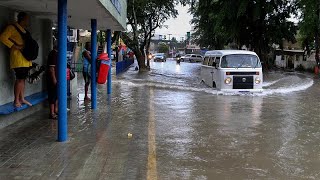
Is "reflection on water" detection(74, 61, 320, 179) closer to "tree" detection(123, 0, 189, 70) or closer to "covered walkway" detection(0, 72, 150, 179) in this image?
"covered walkway" detection(0, 72, 150, 179)

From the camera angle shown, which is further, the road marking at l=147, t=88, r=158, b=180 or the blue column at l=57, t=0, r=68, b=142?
the blue column at l=57, t=0, r=68, b=142

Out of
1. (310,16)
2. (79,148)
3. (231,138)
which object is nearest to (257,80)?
(231,138)

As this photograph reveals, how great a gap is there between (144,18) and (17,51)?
36.8 meters

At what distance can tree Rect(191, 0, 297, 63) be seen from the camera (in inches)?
1449

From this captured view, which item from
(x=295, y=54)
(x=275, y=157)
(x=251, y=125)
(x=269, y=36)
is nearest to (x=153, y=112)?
(x=251, y=125)

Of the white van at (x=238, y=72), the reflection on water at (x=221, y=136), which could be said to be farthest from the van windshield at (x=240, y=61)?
the reflection on water at (x=221, y=136)

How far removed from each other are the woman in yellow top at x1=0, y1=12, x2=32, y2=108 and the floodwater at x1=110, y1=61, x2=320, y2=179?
2.63 m

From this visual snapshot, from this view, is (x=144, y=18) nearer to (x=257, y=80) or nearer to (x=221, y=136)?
(x=257, y=80)

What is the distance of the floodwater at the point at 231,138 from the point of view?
261 inches

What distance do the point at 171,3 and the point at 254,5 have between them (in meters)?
10.2

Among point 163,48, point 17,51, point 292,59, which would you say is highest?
point 163,48

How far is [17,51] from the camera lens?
883 cm

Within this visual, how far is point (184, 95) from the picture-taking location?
1739 cm

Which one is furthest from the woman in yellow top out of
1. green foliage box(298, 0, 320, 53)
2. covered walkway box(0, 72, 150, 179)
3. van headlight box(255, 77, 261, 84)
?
green foliage box(298, 0, 320, 53)
